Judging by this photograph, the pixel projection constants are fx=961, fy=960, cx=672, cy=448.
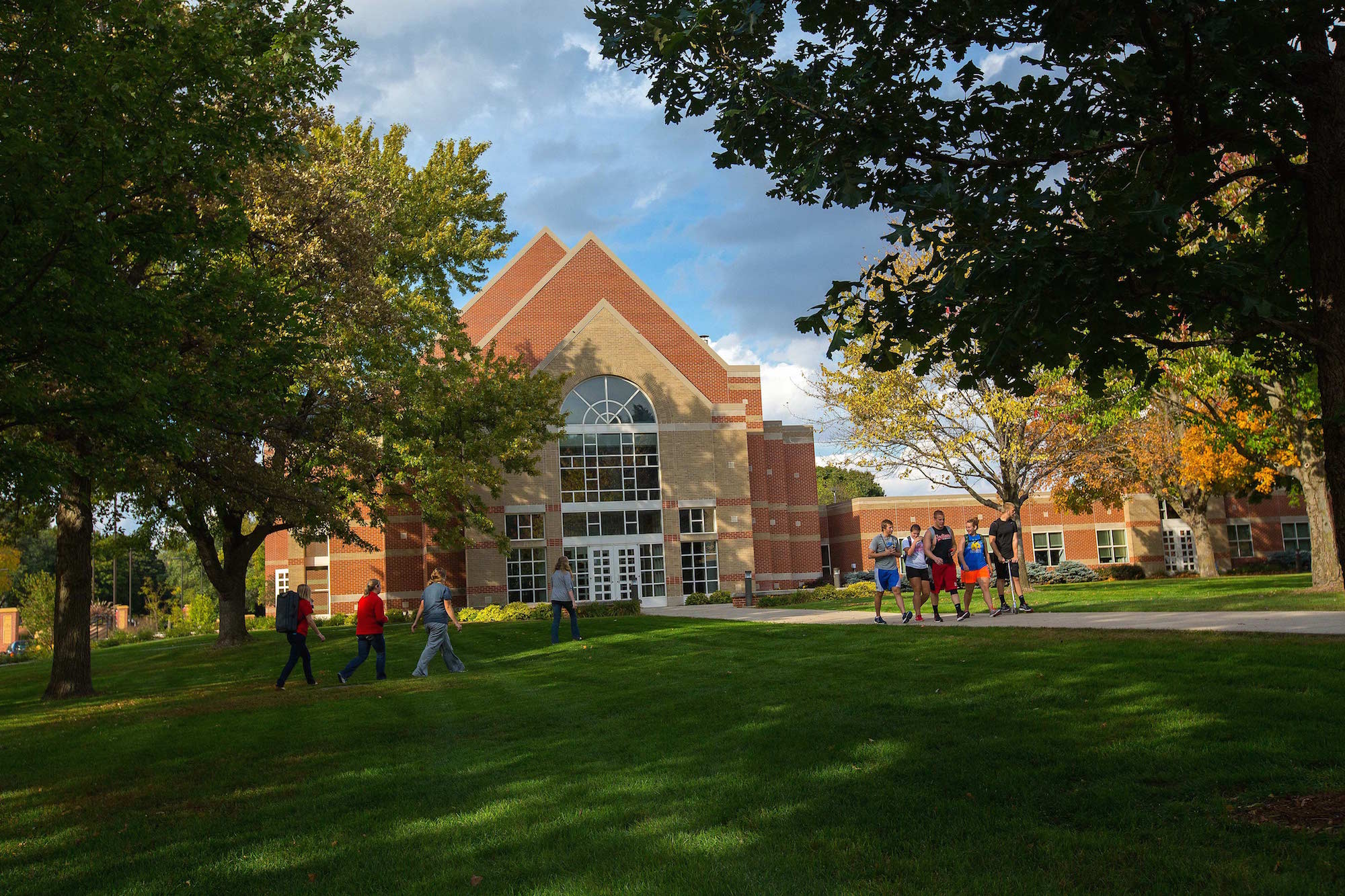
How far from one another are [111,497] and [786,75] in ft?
53.1

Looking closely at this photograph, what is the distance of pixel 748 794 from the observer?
237 inches

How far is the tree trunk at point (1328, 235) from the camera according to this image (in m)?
4.75

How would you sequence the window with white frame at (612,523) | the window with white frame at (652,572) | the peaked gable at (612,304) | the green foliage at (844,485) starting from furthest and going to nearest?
the green foliage at (844,485)
the peaked gable at (612,304)
the window with white frame at (652,572)
the window with white frame at (612,523)

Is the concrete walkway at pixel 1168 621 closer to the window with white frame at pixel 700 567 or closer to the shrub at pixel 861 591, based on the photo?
the shrub at pixel 861 591

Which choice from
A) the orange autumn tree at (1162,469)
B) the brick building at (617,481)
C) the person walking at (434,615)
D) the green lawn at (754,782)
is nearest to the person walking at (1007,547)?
the green lawn at (754,782)

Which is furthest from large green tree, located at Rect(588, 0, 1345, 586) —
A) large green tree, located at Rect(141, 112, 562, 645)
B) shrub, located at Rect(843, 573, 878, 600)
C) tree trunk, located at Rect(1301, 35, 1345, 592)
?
shrub, located at Rect(843, 573, 878, 600)

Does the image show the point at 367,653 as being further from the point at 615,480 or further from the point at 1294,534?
the point at 1294,534

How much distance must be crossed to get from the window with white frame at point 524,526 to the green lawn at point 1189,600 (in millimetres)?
13241

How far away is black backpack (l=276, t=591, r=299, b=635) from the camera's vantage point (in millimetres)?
15117

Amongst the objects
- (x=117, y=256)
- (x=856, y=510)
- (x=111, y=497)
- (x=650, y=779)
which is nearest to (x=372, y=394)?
(x=111, y=497)

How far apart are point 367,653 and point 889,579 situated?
29.3 ft

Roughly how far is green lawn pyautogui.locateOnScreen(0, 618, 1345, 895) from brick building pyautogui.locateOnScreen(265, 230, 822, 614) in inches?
1047

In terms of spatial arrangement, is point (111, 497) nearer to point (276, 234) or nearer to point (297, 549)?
point (276, 234)

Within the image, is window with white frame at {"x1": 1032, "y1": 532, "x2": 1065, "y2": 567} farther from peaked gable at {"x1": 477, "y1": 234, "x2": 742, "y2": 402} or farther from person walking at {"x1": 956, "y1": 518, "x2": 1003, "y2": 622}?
person walking at {"x1": 956, "y1": 518, "x2": 1003, "y2": 622}
